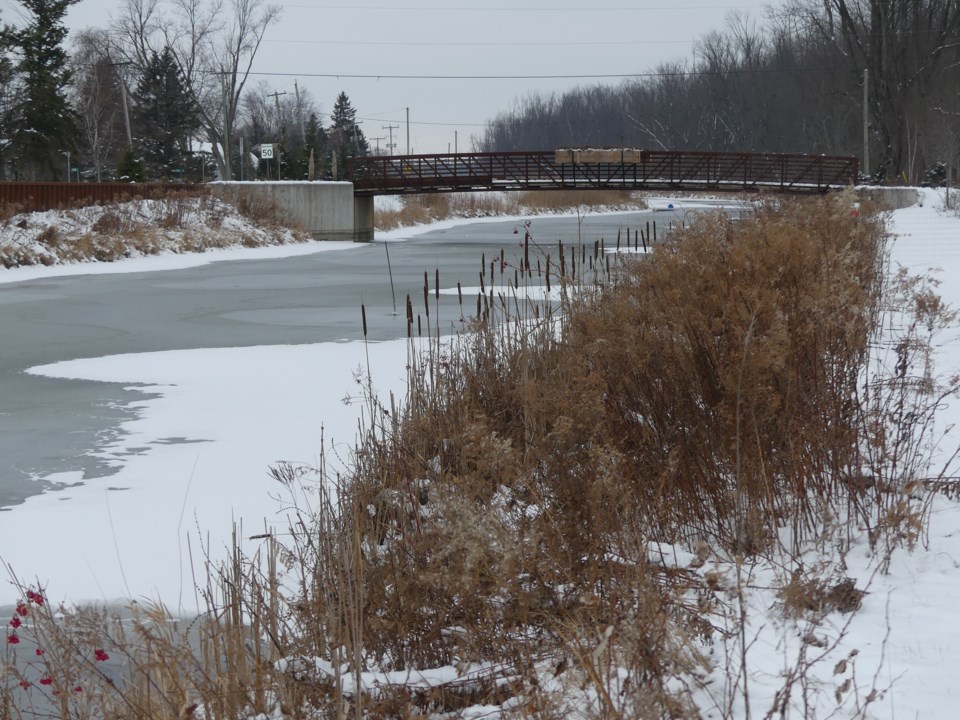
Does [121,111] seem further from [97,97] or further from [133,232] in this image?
[133,232]

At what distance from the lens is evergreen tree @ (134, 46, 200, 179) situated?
6419 centimetres

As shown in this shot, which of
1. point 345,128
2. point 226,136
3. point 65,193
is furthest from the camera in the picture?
point 345,128

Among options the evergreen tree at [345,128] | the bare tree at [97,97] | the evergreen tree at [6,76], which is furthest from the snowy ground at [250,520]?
the evergreen tree at [345,128]

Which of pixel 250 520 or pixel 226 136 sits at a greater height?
pixel 226 136

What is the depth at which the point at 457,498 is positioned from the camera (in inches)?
134

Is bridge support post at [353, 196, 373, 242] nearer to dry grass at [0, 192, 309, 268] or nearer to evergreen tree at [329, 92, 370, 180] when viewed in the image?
dry grass at [0, 192, 309, 268]

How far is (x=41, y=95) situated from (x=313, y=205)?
60.7ft

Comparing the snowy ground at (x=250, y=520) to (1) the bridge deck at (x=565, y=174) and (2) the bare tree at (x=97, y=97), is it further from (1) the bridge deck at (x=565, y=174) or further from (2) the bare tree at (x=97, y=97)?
(2) the bare tree at (x=97, y=97)

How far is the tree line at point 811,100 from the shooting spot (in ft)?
178

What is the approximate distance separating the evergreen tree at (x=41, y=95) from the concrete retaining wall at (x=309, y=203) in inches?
714

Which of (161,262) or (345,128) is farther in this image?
(345,128)

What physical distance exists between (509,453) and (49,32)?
5166cm

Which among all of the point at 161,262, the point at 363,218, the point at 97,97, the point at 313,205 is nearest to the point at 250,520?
the point at 161,262

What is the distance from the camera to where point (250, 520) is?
18.8 feet
